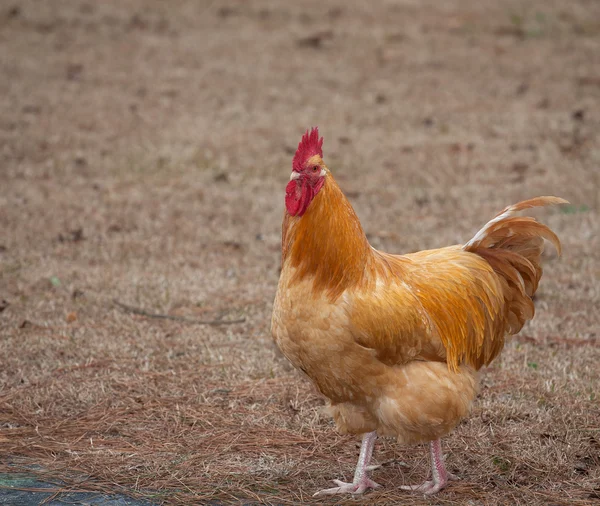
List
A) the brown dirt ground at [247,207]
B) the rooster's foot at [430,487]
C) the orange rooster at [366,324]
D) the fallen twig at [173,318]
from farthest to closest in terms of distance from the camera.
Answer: the fallen twig at [173,318] < the brown dirt ground at [247,207] < the rooster's foot at [430,487] < the orange rooster at [366,324]

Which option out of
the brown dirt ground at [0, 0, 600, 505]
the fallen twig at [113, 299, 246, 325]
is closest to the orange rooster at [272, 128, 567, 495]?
the brown dirt ground at [0, 0, 600, 505]

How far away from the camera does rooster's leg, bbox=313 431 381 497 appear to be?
4.21 metres

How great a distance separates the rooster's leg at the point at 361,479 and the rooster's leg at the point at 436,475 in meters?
0.21

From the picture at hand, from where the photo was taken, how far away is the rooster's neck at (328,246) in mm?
3873

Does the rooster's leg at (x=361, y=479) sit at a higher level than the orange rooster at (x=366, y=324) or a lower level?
lower

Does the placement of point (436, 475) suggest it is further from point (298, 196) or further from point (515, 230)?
point (298, 196)

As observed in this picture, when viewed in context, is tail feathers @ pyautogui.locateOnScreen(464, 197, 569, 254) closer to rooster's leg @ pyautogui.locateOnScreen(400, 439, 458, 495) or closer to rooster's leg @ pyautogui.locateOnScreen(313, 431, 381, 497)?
rooster's leg @ pyautogui.locateOnScreen(400, 439, 458, 495)

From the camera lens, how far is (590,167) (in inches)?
392

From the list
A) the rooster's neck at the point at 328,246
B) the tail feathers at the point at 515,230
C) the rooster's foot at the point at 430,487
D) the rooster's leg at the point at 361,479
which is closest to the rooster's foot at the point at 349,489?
the rooster's leg at the point at 361,479

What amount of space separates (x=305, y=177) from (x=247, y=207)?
5.17 meters

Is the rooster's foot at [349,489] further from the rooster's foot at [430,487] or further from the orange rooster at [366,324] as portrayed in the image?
the rooster's foot at [430,487]

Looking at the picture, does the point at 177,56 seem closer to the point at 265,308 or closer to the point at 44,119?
the point at 44,119

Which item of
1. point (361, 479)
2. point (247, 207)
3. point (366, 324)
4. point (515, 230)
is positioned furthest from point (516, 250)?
point (247, 207)

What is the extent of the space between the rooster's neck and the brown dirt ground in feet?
3.92
